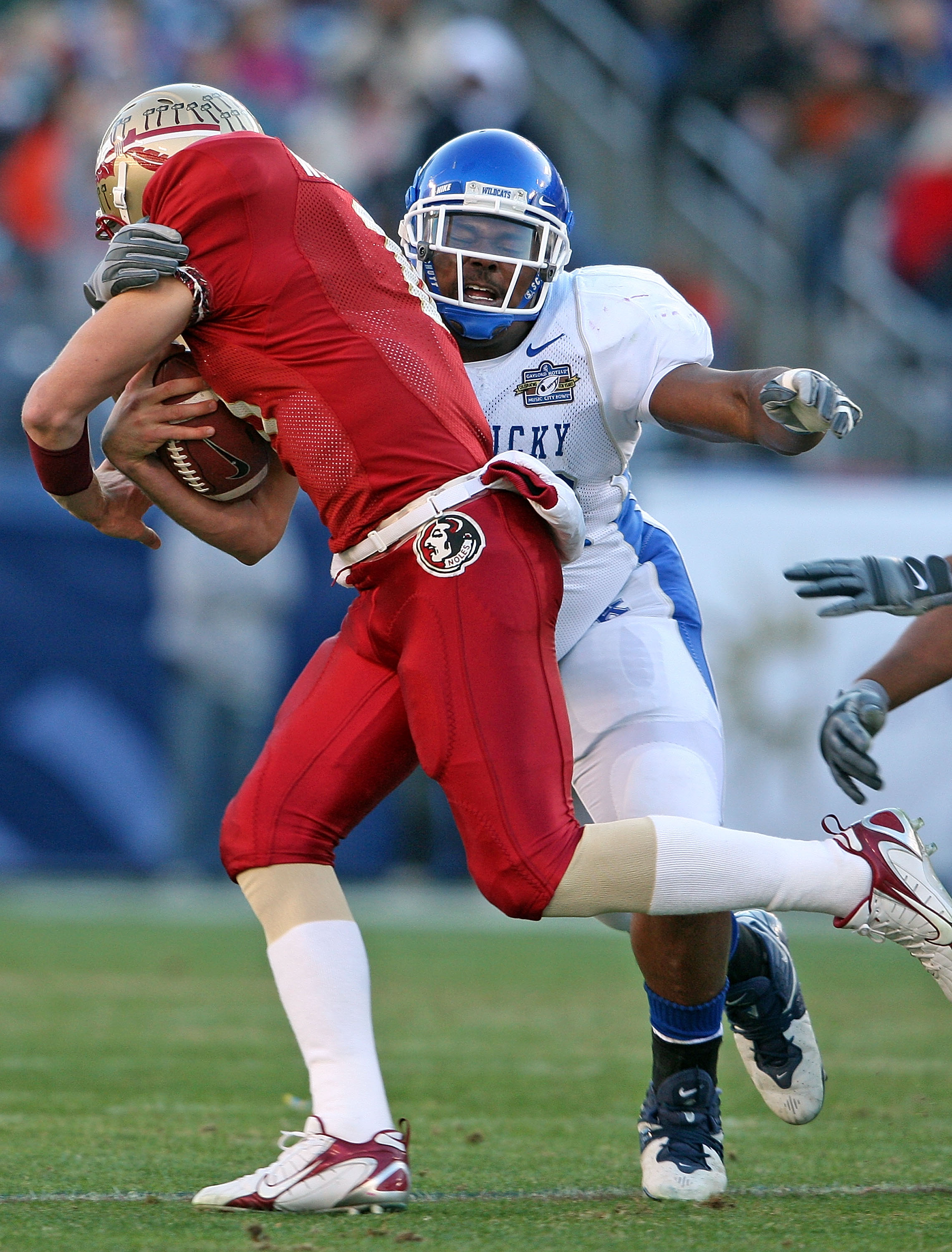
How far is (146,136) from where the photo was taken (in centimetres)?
299

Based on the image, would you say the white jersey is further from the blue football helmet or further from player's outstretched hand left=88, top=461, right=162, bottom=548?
player's outstretched hand left=88, top=461, right=162, bottom=548

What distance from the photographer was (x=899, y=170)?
966 cm

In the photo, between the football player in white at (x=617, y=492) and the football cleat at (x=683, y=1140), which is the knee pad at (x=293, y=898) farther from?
the football cleat at (x=683, y=1140)

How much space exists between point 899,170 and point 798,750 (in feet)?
12.5

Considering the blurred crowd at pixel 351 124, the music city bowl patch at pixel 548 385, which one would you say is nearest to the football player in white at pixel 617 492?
the music city bowl patch at pixel 548 385

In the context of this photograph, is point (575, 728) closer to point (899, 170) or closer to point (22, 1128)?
point (22, 1128)

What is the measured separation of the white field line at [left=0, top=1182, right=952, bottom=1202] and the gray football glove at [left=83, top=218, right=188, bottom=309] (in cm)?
138

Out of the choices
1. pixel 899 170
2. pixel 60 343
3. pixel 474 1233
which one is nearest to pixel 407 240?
pixel 474 1233

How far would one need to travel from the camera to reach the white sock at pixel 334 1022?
278 cm

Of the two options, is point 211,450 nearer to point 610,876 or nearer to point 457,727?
point 457,727

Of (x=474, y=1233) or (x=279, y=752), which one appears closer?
(x=474, y=1233)

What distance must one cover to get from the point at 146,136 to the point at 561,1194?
1.85 metres

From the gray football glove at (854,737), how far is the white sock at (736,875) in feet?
1.41

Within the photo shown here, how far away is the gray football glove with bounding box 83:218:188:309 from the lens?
2.68 metres
